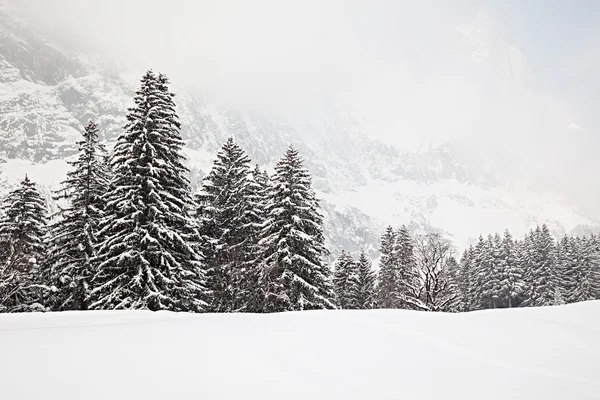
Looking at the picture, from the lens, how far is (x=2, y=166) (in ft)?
626

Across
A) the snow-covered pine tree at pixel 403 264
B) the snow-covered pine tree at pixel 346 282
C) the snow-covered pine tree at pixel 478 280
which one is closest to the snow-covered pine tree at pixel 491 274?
the snow-covered pine tree at pixel 478 280

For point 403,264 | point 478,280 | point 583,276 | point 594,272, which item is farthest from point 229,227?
point 594,272

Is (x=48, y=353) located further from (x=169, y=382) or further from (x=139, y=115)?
(x=139, y=115)

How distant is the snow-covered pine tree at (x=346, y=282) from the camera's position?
118 ft

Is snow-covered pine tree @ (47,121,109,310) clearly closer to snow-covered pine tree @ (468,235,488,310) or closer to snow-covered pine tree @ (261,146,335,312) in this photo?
snow-covered pine tree @ (261,146,335,312)

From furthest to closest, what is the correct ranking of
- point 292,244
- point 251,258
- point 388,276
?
point 388,276 < point 251,258 < point 292,244

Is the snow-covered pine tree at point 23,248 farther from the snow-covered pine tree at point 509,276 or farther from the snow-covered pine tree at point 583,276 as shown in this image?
the snow-covered pine tree at point 583,276

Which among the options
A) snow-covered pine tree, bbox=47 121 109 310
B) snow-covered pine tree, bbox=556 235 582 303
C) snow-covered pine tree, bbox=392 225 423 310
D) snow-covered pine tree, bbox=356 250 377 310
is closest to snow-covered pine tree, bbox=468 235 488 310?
snow-covered pine tree, bbox=556 235 582 303

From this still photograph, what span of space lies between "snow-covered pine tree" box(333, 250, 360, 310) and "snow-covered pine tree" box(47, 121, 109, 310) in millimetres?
21873

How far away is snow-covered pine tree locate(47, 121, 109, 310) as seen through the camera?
18.7m

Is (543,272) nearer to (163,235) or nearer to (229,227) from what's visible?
(229,227)

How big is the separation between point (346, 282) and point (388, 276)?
160 inches

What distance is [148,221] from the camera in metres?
15.3

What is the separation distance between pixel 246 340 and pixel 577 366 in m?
3.56
